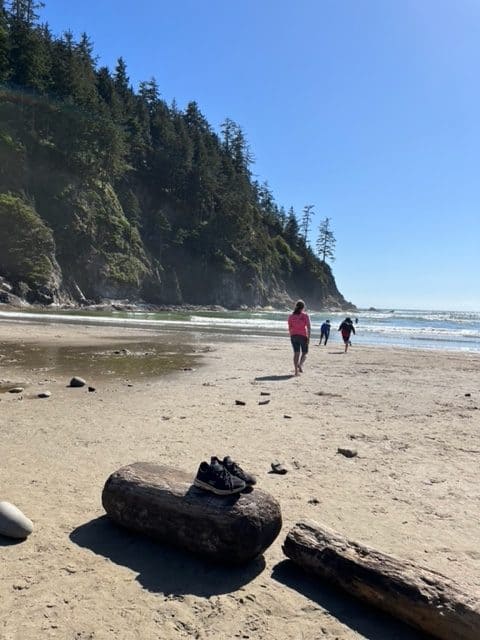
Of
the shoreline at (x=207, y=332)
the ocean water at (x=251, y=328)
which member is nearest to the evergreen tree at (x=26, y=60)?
the ocean water at (x=251, y=328)

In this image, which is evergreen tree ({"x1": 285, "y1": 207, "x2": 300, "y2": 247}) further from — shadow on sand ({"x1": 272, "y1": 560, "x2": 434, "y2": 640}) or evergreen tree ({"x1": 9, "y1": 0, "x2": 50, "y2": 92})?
shadow on sand ({"x1": 272, "y1": 560, "x2": 434, "y2": 640})

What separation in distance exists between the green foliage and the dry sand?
132 ft

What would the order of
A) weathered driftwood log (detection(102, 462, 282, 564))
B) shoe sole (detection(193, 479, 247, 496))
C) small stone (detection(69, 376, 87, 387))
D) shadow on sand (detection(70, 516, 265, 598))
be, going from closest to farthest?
shadow on sand (detection(70, 516, 265, 598)) < weathered driftwood log (detection(102, 462, 282, 564)) < shoe sole (detection(193, 479, 247, 496)) < small stone (detection(69, 376, 87, 387))

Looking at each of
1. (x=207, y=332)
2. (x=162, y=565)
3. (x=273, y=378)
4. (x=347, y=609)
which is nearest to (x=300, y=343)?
(x=273, y=378)

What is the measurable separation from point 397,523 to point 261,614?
1.84 meters

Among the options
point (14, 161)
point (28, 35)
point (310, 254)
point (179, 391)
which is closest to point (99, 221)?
point (14, 161)

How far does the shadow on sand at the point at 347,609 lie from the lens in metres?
3.06

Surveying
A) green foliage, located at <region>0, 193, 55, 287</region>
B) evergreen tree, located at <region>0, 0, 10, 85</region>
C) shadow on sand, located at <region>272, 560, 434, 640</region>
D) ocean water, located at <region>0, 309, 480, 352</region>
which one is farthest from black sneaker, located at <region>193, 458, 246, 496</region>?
evergreen tree, located at <region>0, 0, 10, 85</region>

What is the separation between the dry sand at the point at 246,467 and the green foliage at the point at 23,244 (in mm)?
40132

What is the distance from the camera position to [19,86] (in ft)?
204

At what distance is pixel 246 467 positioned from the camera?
589 centimetres

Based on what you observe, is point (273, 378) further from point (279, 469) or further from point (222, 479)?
point (222, 479)

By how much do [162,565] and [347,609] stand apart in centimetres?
142

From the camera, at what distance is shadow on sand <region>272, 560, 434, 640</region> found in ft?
10.1
